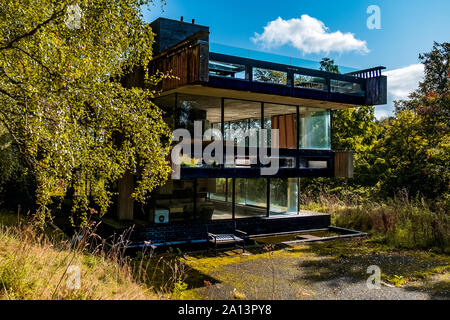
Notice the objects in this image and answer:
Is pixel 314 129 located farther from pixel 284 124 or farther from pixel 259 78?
pixel 259 78

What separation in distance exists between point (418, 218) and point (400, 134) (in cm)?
686

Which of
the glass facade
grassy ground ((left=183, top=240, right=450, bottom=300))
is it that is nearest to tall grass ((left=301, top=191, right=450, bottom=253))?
grassy ground ((left=183, top=240, right=450, bottom=300))

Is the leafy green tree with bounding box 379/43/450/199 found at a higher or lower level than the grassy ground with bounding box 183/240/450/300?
higher

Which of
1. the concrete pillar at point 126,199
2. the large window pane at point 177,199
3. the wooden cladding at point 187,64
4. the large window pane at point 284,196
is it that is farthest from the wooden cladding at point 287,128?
the concrete pillar at point 126,199

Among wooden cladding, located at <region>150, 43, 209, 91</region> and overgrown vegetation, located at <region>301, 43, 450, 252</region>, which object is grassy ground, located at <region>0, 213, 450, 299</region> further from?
wooden cladding, located at <region>150, 43, 209, 91</region>

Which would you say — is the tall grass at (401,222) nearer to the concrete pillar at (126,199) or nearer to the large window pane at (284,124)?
the large window pane at (284,124)

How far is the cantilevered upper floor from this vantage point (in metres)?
10.4

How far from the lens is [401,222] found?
42.1ft

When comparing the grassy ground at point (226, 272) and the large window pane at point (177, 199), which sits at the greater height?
the large window pane at point (177, 199)

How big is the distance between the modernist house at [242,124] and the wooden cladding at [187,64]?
1.1 inches

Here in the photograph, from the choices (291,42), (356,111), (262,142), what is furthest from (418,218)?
(356,111)

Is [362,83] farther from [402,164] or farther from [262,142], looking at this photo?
[402,164]

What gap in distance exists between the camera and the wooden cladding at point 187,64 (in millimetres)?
10062

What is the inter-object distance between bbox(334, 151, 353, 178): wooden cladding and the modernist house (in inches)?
1.5
